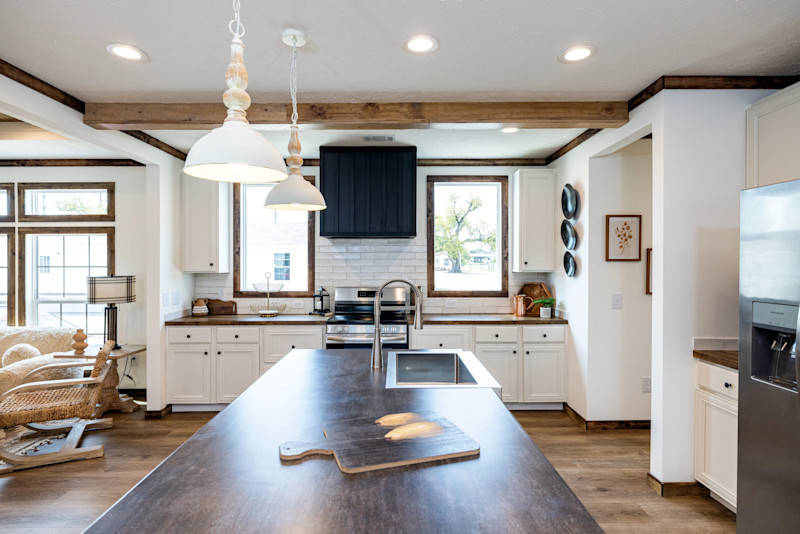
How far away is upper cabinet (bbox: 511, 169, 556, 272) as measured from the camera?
180 inches

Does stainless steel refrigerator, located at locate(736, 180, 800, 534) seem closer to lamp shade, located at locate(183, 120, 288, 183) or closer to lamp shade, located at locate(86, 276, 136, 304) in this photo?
lamp shade, located at locate(183, 120, 288, 183)

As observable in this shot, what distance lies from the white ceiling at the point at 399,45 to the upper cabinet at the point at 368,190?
1173 mm

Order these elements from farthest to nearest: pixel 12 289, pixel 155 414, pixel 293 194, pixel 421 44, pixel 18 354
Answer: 1. pixel 12 289
2. pixel 155 414
3. pixel 18 354
4. pixel 421 44
5. pixel 293 194

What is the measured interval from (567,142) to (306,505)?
4004mm

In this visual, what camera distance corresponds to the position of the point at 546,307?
458 cm

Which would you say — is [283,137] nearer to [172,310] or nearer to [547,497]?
[172,310]

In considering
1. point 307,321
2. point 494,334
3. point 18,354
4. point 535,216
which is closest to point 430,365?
point 494,334

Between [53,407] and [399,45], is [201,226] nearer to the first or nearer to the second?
[53,407]

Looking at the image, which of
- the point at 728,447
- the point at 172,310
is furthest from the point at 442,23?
the point at 172,310

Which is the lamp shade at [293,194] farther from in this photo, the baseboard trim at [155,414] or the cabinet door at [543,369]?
the baseboard trim at [155,414]

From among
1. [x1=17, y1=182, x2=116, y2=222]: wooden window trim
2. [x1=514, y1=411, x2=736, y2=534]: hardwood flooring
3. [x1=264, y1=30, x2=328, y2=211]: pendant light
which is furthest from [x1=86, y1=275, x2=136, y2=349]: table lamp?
[x1=514, y1=411, x2=736, y2=534]: hardwood flooring

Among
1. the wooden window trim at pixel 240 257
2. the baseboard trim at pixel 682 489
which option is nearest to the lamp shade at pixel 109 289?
the wooden window trim at pixel 240 257

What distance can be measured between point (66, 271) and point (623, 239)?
5517mm

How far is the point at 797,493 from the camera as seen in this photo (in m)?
1.80
